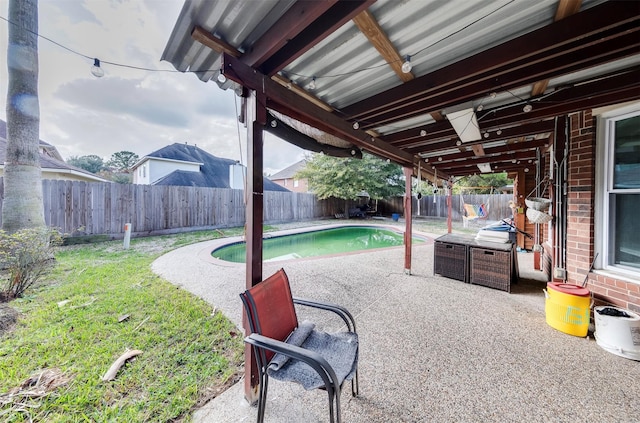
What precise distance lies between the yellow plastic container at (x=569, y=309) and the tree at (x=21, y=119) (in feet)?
25.3

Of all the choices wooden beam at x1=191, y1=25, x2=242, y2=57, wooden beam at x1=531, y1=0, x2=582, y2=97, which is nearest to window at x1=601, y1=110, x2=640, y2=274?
wooden beam at x1=531, y1=0, x2=582, y2=97

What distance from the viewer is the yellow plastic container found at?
220 centimetres

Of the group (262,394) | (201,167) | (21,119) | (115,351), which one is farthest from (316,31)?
(201,167)

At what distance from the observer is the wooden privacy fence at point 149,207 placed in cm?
591

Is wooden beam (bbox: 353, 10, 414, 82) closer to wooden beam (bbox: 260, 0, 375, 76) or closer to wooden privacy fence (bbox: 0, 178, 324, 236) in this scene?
wooden beam (bbox: 260, 0, 375, 76)

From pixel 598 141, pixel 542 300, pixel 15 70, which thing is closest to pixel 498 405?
pixel 542 300

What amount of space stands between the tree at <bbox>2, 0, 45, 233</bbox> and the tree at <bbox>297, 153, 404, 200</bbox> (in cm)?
1081

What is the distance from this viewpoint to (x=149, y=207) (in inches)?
295

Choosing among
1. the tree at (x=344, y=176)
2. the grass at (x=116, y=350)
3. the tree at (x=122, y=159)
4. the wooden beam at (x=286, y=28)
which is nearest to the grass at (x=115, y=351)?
the grass at (x=116, y=350)

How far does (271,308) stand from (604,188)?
3.62m

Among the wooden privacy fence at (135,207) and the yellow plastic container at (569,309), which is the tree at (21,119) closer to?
the wooden privacy fence at (135,207)

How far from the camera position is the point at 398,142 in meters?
3.55

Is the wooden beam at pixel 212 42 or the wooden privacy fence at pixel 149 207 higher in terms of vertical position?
the wooden beam at pixel 212 42

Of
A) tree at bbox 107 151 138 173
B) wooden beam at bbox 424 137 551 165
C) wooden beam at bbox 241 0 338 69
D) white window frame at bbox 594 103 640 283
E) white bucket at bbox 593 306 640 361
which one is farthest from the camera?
tree at bbox 107 151 138 173
